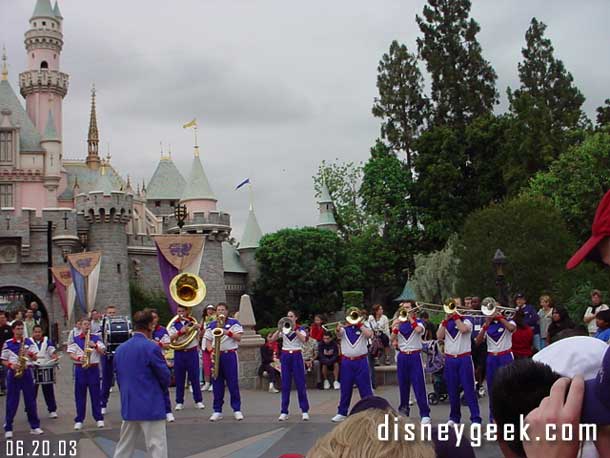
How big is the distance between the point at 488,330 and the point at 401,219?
1329 inches

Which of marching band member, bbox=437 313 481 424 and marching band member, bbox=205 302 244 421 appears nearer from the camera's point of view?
marching band member, bbox=437 313 481 424

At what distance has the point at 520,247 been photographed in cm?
3086

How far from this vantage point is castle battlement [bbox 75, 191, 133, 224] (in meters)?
42.4

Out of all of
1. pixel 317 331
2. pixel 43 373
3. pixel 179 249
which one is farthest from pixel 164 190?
pixel 43 373

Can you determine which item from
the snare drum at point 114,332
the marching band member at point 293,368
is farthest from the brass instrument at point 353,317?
the snare drum at point 114,332

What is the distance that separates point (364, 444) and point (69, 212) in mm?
42215

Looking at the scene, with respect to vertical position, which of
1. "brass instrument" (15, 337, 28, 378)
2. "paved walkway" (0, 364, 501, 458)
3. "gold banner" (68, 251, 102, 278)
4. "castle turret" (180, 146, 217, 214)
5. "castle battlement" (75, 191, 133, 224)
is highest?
"castle turret" (180, 146, 217, 214)

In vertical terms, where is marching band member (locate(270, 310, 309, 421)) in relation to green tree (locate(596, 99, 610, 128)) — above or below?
below

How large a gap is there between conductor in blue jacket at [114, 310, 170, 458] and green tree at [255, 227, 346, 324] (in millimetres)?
39203

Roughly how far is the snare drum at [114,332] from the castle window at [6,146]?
37.5 meters

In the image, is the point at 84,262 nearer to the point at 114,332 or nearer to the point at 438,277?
the point at 114,332

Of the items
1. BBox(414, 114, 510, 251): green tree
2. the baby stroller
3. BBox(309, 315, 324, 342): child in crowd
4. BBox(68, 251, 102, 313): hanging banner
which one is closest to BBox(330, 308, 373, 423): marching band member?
the baby stroller

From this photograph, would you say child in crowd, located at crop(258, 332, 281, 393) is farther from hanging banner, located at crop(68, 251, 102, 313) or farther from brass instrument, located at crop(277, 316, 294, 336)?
hanging banner, located at crop(68, 251, 102, 313)

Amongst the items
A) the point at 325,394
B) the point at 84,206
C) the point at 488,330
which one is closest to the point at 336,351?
the point at 325,394
